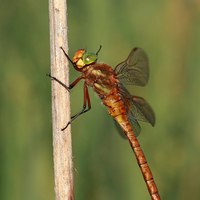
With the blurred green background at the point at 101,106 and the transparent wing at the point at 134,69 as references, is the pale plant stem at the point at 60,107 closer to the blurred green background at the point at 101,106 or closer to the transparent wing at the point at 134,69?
the blurred green background at the point at 101,106

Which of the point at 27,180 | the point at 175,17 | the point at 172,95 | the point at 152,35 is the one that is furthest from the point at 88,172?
the point at 175,17

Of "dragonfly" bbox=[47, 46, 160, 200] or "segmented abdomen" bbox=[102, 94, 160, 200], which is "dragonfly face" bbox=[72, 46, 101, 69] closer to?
"dragonfly" bbox=[47, 46, 160, 200]

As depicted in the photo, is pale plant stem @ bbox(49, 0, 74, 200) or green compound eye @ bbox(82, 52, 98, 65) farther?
green compound eye @ bbox(82, 52, 98, 65)

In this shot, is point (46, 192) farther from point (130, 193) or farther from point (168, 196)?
point (168, 196)

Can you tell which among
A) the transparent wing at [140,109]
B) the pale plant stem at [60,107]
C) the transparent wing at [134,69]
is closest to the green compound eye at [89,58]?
the transparent wing at [134,69]

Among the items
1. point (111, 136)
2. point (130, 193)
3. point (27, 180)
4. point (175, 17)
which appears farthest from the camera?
point (175, 17)

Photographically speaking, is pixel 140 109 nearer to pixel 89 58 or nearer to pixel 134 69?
pixel 134 69

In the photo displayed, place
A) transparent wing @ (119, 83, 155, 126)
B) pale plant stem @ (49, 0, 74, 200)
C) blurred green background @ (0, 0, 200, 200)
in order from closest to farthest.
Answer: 1. pale plant stem @ (49, 0, 74, 200)
2. blurred green background @ (0, 0, 200, 200)
3. transparent wing @ (119, 83, 155, 126)

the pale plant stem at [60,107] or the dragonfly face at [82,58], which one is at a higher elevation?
the dragonfly face at [82,58]

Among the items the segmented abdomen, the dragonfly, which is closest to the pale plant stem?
the dragonfly
